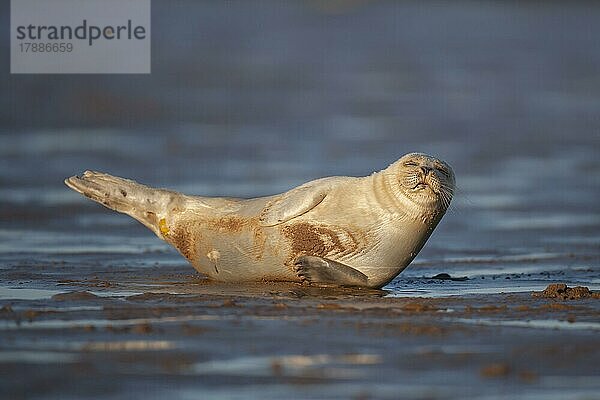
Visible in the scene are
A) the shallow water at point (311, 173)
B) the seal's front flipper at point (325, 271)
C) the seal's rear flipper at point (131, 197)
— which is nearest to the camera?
the shallow water at point (311, 173)

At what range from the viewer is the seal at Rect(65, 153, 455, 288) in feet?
27.2

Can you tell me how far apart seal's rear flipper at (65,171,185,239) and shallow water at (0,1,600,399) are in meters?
0.38

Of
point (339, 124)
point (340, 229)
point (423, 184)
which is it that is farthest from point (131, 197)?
point (339, 124)

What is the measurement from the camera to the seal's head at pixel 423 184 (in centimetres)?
827

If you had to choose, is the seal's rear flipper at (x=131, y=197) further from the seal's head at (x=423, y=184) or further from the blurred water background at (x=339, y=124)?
the seal's head at (x=423, y=184)

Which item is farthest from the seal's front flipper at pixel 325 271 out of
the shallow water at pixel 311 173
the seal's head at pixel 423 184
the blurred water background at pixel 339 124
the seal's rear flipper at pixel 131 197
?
the seal's rear flipper at pixel 131 197

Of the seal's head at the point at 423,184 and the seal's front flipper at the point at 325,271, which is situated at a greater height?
the seal's head at the point at 423,184

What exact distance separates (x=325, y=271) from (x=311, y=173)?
5.70 meters

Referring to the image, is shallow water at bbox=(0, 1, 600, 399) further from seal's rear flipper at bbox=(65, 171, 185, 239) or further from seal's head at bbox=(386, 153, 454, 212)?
seal's head at bbox=(386, 153, 454, 212)

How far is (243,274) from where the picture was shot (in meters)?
8.52

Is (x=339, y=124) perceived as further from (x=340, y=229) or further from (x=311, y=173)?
(x=340, y=229)

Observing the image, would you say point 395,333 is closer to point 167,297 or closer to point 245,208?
point 167,297

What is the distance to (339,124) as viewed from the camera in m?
17.2

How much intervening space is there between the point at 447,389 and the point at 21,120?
436 inches
